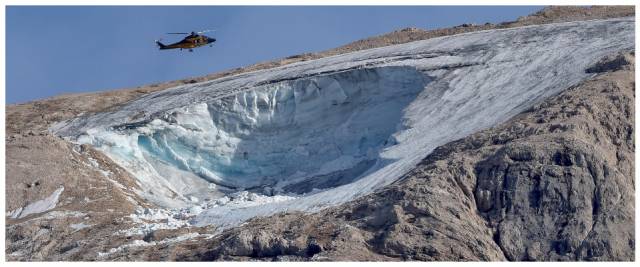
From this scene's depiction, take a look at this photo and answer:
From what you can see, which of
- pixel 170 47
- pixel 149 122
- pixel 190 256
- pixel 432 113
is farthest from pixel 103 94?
pixel 190 256

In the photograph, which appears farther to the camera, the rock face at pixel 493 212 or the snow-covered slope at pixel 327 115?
the snow-covered slope at pixel 327 115

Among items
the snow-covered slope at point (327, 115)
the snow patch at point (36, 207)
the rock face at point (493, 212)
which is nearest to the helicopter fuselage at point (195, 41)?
the snow-covered slope at point (327, 115)

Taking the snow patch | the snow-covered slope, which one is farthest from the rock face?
the snow patch

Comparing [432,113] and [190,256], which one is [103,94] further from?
[190,256]

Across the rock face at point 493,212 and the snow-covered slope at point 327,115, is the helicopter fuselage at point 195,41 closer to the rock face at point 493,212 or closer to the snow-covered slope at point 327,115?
the snow-covered slope at point 327,115

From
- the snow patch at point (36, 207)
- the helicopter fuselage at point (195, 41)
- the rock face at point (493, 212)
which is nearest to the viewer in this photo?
the rock face at point (493, 212)

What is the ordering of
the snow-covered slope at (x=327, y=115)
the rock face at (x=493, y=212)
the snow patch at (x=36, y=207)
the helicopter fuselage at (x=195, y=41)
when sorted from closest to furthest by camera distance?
the rock face at (x=493, y=212) < the snow patch at (x=36, y=207) < the snow-covered slope at (x=327, y=115) < the helicopter fuselage at (x=195, y=41)
